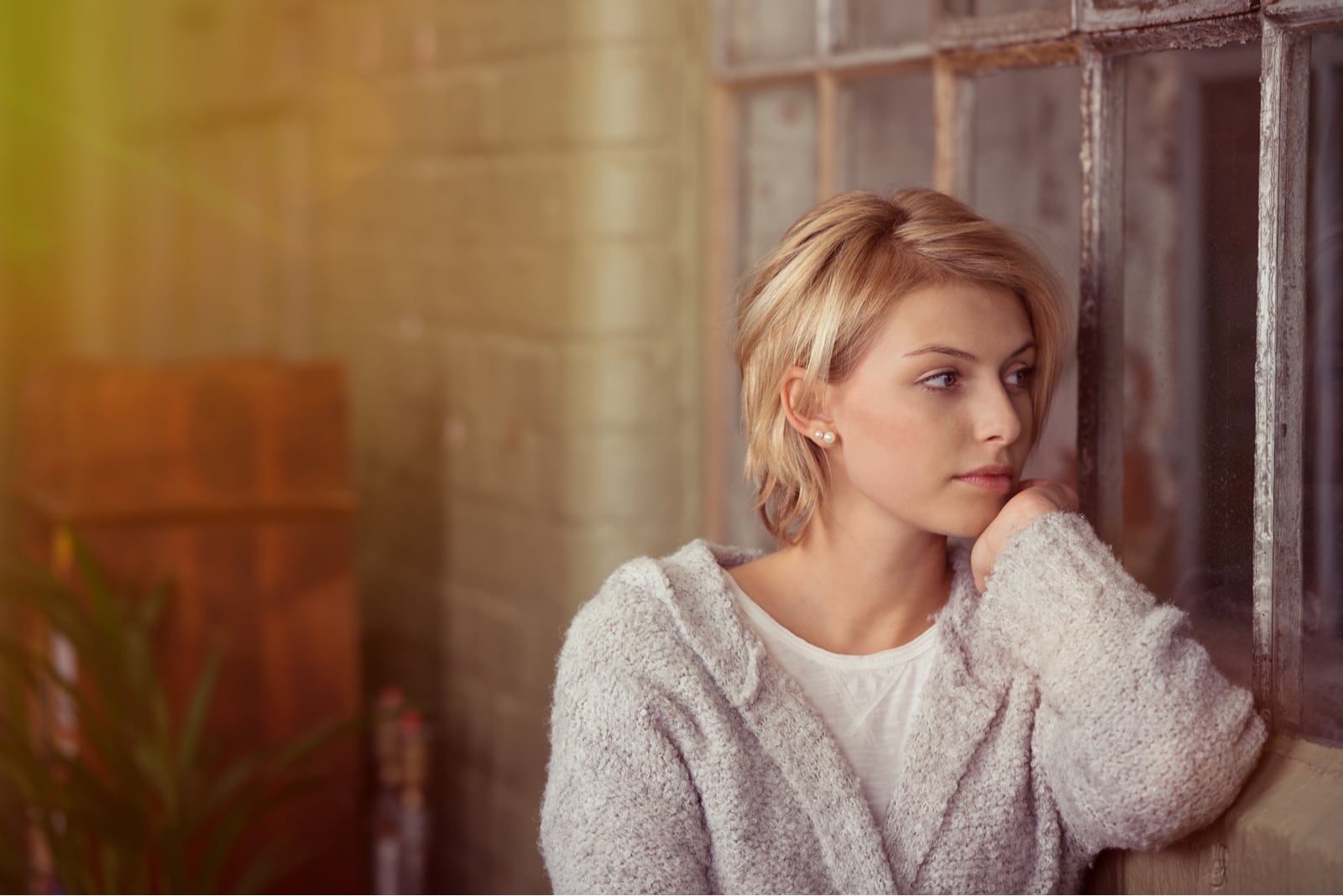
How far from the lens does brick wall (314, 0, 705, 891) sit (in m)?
2.37

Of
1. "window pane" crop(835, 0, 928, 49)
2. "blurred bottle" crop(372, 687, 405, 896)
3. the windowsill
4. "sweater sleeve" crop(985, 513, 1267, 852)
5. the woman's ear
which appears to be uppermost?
"window pane" crop(835, 0, 928, 49)

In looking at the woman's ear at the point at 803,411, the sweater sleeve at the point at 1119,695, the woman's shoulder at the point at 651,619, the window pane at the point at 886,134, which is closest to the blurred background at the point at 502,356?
the window pane at the point at 886,134

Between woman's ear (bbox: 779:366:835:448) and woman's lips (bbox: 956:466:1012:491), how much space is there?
Result: 140mm

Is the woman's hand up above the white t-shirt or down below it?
above

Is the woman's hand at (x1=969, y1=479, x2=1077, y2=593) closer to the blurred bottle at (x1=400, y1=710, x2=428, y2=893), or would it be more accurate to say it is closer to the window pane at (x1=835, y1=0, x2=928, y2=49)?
the window pane at (x1=835, y1=0, x2=928, y2=49)

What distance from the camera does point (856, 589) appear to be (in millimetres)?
1509

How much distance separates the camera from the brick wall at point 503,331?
2.37 meters

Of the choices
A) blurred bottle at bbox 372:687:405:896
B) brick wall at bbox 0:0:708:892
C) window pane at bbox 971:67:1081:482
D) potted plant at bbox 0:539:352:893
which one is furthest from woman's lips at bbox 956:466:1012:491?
blurred bottle at bbox 372:687:405:896

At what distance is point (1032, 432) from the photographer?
1.45m

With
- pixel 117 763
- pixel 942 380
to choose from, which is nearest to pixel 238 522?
pixel 117 763

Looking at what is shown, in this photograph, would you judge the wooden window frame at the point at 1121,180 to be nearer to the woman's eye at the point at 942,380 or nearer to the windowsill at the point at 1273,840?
the windowsill at the point at 1273,840

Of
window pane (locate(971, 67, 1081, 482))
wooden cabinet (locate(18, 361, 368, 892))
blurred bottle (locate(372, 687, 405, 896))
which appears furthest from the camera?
blurred bottle (locate(372, 687, 405, 896))

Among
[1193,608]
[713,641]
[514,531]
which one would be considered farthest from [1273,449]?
[514,531]

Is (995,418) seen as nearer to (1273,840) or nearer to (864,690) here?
(864,690)
